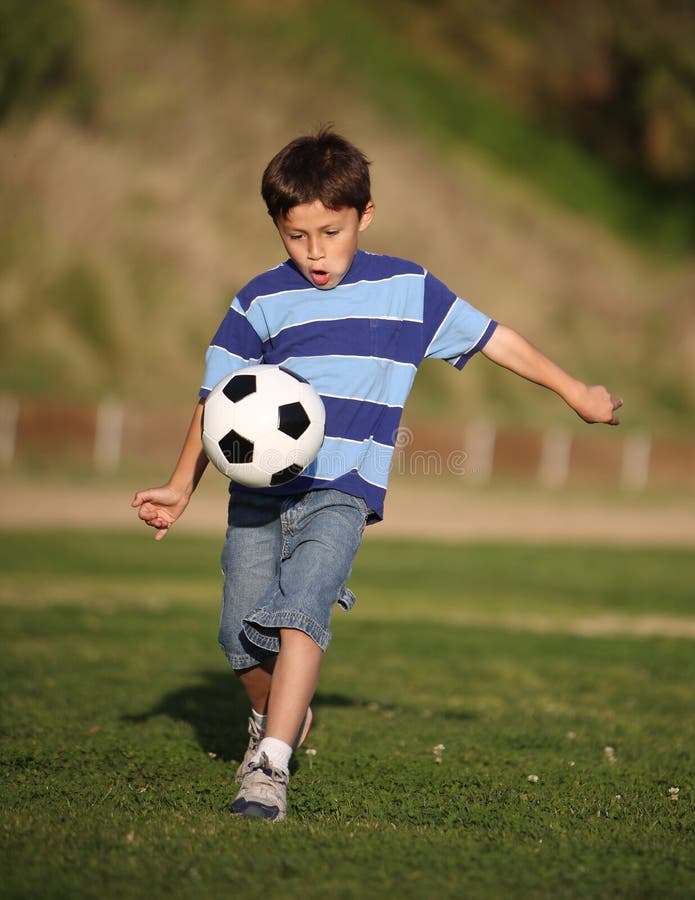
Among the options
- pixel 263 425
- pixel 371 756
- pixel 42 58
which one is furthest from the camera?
pixel 42 58

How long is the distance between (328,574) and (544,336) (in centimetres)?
3161

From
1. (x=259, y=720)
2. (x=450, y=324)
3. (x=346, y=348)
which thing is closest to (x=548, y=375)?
(x=450, y=324)

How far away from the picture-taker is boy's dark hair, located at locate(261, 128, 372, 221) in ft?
13.9

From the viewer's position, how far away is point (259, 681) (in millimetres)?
4586

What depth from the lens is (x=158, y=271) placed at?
1217 inches

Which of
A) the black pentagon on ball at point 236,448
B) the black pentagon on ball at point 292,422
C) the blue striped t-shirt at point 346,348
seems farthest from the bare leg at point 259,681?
the black pentagon on ball at point 292,422

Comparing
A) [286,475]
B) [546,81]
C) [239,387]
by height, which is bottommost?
[286,475]

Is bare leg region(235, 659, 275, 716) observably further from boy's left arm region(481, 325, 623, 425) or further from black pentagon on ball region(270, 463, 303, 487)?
boy's left arm region(481, 325, 623, 425)

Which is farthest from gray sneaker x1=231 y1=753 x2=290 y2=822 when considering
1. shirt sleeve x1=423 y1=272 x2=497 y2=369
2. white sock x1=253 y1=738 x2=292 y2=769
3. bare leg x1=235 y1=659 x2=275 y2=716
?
shirt sleeve x1=423 y1=272 x2=497 y2=369

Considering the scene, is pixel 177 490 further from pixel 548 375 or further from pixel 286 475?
pixel 548 375

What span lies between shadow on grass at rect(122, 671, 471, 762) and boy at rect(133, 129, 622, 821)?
746mm

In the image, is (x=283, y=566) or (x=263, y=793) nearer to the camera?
(x=263, y=793)

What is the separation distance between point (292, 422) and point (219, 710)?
2415 mm

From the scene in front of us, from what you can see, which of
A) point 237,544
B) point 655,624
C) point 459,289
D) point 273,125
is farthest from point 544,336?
point 237,544
